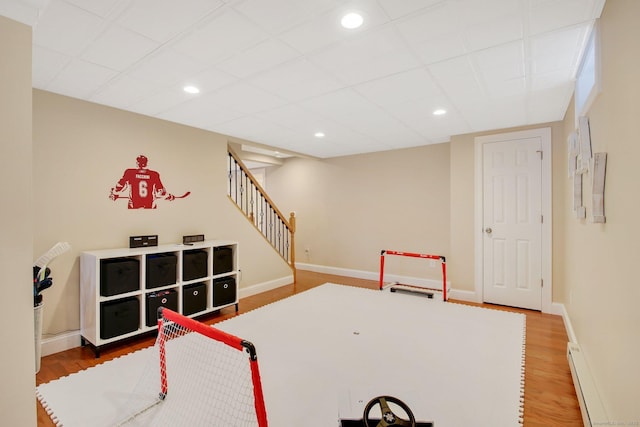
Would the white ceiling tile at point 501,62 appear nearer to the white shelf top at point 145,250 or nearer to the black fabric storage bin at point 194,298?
the white shelf top at point 145,250

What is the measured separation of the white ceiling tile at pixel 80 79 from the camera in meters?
2.32

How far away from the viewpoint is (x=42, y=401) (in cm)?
203

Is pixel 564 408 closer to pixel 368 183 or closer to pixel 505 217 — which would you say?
pixel 505 217

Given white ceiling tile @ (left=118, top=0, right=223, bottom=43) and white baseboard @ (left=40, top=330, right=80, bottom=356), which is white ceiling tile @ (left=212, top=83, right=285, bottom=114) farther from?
white baseboard @ (left=40, top=330, right=80, bottom=356)

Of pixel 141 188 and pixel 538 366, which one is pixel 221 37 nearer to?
pixel 141 188

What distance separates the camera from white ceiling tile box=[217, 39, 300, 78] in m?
2.06

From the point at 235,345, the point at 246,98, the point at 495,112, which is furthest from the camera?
the point at 495,112

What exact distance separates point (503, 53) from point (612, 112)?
2.78ft

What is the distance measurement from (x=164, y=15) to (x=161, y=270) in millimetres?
2400

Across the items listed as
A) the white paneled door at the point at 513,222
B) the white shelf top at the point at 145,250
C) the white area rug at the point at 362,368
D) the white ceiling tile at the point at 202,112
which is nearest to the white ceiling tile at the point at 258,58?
the white ceiling tile at the point at 202,112

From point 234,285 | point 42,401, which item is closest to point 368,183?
point 234,285

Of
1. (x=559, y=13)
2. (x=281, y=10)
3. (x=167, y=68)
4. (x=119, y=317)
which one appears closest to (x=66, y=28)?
(x=167, y=68)

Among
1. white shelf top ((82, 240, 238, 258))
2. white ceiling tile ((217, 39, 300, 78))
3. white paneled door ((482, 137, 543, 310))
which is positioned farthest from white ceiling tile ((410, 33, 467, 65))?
white shelf top ((82, 240, 238, 258))

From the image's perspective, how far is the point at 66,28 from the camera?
72.2 inches
